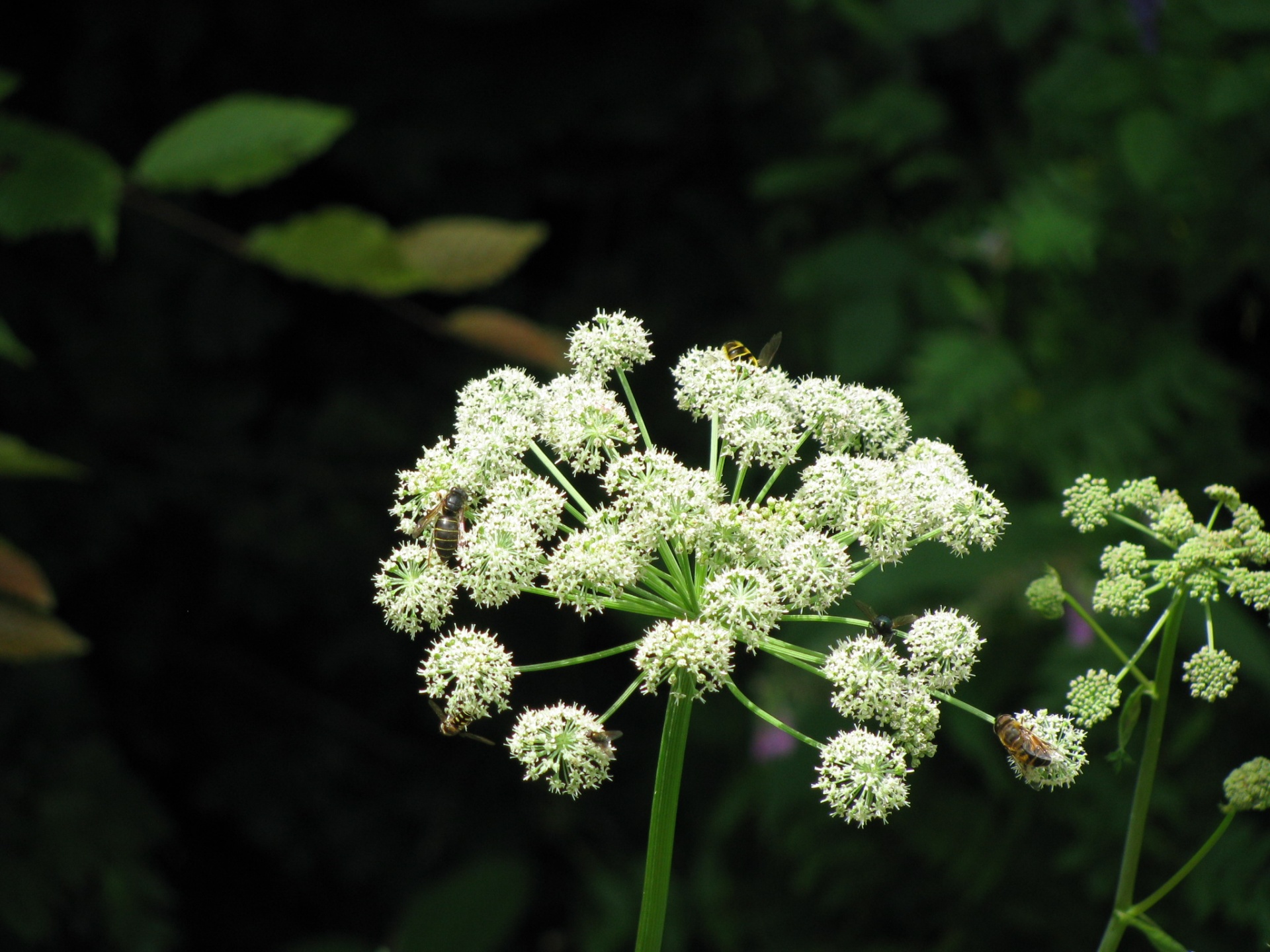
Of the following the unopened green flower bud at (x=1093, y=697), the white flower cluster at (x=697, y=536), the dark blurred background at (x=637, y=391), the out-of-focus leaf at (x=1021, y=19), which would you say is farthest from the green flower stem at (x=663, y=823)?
the out-of-focus leaf at (x=1021, y=19)

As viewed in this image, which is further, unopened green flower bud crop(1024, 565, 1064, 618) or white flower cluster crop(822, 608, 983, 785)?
unopened green flower bud crop(1024, 565, 1064, 618)

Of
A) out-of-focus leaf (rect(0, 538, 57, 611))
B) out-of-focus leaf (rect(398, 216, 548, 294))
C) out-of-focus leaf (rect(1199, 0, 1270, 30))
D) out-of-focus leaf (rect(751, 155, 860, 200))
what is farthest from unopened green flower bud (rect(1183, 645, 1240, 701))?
out-of-focus leaf (rect(751, 155, 860, 200))

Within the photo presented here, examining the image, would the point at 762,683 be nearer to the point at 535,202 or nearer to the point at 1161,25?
the point at 535,202

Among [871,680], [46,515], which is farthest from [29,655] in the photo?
[46,515]

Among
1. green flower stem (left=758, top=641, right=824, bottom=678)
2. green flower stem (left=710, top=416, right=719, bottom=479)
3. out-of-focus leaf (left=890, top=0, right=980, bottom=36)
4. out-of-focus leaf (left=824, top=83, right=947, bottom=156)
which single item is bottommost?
green flower stem (left=758, top=641, right=824, bottom=678)

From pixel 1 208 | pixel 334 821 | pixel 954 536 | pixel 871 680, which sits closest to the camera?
pixel 871 680

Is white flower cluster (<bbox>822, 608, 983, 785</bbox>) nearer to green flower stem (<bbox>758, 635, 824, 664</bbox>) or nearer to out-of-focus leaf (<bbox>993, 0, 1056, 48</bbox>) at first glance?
green flower stem (<bbox>758, 635, 824, 664</bbox>)
